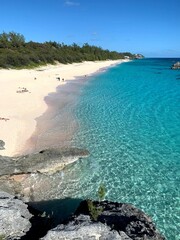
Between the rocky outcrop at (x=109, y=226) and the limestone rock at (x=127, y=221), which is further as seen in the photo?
the limestone rock at (x=127, y=221)

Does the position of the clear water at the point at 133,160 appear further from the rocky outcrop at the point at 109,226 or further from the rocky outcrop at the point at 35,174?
the rocky outcrop at the point at 109,226

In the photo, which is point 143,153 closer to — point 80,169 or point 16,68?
point 80,169

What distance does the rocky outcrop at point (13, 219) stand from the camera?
8.91 m

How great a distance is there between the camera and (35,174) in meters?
15.6

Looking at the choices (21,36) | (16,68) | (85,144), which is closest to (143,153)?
(85,144)

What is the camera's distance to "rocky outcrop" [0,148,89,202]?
1406cm

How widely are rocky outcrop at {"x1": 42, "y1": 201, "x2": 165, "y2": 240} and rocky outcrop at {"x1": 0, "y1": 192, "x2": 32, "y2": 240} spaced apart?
164 centimetres

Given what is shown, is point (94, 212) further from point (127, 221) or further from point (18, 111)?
point (18, 111)

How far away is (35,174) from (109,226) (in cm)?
788

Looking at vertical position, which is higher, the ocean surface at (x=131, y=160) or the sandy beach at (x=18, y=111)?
the sandy beach at (x=18, y=111)

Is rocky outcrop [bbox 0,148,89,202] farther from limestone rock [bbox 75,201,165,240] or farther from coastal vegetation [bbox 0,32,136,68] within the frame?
coastal vegetation [bbox 0,32,136,68]

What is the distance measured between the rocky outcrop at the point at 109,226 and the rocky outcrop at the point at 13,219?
64.6 inches

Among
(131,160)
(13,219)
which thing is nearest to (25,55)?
(131,160)

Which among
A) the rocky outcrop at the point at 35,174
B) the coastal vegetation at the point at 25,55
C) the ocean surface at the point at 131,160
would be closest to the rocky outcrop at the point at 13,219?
the rocky outcrop at the point at 35,174
